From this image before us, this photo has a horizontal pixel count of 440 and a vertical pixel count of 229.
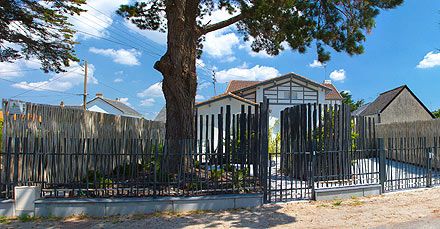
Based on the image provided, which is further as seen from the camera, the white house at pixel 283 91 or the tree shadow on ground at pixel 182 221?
the white house at pixel 283 91

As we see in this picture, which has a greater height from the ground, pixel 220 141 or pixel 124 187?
pixel 220 141

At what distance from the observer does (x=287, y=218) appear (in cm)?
550

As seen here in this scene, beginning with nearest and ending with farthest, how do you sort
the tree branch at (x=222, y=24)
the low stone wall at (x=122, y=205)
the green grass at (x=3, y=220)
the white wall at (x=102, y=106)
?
the green grass at (x=3, y=220) < the low stone wall at (x=122, y=205) < the tree branch at (x=222, y=24) < the white wall at (x=102, y=106)

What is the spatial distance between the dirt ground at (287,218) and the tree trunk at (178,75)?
247 centimetres

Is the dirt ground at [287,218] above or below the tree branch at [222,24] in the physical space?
below

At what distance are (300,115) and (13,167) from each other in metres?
7.15

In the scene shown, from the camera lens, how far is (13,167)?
5727mm

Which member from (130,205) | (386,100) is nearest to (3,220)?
(130,205)

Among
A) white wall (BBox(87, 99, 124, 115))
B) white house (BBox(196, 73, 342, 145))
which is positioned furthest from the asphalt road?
white wall (BBox(87, 99, 124, 115))

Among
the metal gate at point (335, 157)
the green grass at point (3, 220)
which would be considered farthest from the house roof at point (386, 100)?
the green grass at point (3, 220)

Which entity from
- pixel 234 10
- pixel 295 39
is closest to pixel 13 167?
pixel 295 39

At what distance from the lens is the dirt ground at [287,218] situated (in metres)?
5.10

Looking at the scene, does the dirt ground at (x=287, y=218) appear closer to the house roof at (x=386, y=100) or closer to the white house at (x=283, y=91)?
the white house at (x=283, y=91)

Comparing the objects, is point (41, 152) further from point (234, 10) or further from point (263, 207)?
point (234, 10)
